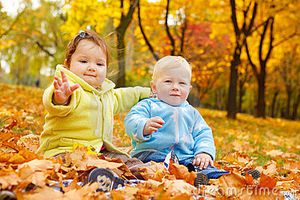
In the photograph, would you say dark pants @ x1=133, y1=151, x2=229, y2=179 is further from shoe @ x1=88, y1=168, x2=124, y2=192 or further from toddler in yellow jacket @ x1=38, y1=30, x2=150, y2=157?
shoe @ x1=88, y1=168, x2=124, y2=192

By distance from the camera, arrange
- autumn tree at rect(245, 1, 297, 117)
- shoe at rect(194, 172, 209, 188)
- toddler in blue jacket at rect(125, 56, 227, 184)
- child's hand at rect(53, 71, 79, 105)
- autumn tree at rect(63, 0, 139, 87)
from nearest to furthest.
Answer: shoe at rect(194, 172, 209, 188), child's hand at rect(53, 71, 79, 105), toddler in blue jacket at rect(125, 56, 227, 184), autumn tree at rect(63, 0, 139, 87), autumn tree at rect(245, 1, 297, 117)

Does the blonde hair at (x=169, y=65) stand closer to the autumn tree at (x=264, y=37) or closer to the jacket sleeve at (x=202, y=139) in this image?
the jacket sleeve at (x=202, y=139)

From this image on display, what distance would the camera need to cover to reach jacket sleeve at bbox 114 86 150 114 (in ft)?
11.9

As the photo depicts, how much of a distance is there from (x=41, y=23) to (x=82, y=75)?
27.9 m

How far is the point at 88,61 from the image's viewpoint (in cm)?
325

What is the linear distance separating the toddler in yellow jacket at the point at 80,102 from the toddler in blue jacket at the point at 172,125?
0.22m

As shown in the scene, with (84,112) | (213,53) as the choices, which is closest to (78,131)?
(84,112)

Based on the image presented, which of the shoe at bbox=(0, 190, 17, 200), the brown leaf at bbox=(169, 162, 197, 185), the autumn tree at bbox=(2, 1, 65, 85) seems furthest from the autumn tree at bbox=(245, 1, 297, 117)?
the shoe at bbox=(0, 190, 17, 200)

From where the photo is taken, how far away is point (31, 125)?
5273 millimetres

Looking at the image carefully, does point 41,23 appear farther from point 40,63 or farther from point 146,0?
point 146,0

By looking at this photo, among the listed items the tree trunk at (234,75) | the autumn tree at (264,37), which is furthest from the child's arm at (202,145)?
the autumn tree at (264,37)

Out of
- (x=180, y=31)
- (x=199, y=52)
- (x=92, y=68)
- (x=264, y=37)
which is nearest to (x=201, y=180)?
(x=92, y=68)

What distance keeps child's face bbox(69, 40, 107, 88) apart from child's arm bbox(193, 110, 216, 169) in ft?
2.85

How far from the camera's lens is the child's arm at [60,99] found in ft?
9.27
